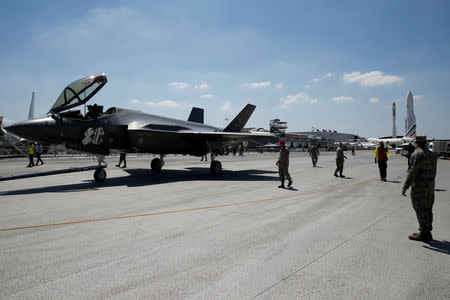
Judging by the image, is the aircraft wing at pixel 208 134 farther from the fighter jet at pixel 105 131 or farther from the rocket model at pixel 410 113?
the rocket model at pixel 410 113

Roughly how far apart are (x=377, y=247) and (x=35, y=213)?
22.8ft

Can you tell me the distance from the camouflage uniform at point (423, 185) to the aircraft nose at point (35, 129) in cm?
1068

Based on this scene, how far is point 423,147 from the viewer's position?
15.2 ft

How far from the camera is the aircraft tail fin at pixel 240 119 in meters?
18.4

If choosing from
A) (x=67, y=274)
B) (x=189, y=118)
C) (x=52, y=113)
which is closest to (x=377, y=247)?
(x=67, y=274)

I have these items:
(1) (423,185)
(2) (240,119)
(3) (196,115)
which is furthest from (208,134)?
(1) (423,185)

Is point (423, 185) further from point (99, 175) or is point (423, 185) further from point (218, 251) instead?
point (99, 175)

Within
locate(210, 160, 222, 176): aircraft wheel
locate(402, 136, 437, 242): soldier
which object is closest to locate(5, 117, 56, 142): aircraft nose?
locate(210, 160, 222, 176): aircraft wheel

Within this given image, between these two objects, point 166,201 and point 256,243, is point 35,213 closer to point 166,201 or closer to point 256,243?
point 166,201

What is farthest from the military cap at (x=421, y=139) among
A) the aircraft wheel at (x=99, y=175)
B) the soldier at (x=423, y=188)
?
the aircraft wheel at (x=99, y=175)

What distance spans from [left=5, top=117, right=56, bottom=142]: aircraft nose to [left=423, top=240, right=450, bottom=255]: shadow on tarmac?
36.3 feet

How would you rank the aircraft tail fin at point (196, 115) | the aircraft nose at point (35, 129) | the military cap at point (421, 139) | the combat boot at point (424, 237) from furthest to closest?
the aircraft tail fin at point (196, 115), the aircraft nose at point (35, 129), the military cap at point (421, 139), the combat boot at point (424, 237)

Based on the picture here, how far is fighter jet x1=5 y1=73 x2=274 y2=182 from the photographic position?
9430 millimetres

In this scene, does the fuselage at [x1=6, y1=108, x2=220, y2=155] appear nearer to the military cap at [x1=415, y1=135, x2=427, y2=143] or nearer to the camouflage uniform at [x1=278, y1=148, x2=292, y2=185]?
the camouflage uniform at [x1=278, y1=148, x2=292, y2=185]
